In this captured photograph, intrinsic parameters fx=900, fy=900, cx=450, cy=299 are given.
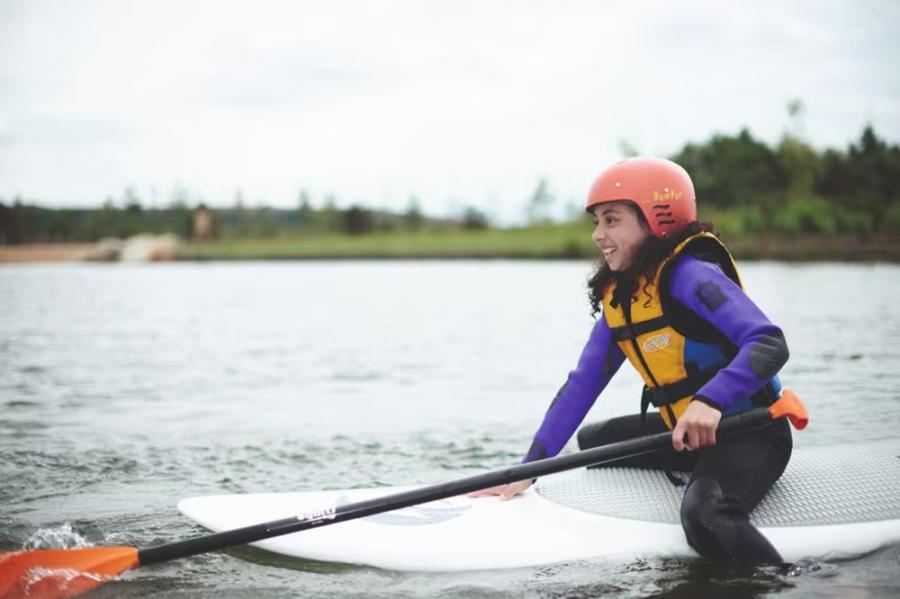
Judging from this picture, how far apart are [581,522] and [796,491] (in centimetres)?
87

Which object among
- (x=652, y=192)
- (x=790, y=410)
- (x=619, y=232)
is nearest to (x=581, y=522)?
(x=790, y=410)

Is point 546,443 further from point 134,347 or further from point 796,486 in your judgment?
point 134,347

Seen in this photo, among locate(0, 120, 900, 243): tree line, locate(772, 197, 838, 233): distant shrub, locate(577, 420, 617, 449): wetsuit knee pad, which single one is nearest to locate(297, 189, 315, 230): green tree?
locate(0, 120, 900, 243): tree line

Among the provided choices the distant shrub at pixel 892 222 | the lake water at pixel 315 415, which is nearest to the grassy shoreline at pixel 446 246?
the distant shrub at pixel 892 222

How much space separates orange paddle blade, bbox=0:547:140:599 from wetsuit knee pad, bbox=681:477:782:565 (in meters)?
2.09

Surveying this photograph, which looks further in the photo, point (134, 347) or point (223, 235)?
point (223, 235)

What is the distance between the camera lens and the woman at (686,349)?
3141 mm

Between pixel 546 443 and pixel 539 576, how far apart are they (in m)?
0.56

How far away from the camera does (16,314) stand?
747 inches

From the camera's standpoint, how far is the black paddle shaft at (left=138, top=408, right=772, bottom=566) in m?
3.19

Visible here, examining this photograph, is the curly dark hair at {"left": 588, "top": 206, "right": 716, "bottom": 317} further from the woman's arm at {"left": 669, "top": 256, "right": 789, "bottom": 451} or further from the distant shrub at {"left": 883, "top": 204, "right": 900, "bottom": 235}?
the distant shrub at {"left": 883, "top": 204, "right": 900, "bottom": 235}

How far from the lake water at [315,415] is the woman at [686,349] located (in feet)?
0.99

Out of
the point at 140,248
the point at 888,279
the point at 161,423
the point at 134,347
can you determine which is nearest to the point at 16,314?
the point at 134,347

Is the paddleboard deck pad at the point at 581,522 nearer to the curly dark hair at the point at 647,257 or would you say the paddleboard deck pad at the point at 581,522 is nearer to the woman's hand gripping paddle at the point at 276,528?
the woman's hand gripping paddle at the point at 276,528
